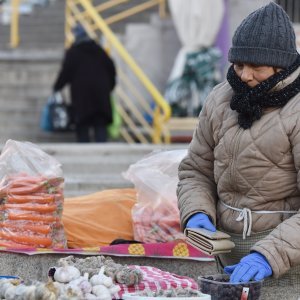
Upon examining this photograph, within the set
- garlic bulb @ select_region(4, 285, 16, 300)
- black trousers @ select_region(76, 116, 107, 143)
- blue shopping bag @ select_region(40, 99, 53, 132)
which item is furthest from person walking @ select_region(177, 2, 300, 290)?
blue shopping bag @ select_region(40, 99, 53, 132)

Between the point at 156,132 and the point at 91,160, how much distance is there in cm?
247

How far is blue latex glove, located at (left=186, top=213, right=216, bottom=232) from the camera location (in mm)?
4590

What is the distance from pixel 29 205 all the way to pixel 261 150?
5.39 ft

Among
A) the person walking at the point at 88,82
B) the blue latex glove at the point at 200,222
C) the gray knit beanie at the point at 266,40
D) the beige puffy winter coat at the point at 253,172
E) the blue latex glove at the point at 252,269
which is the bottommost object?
the person walking at the point at 88,82

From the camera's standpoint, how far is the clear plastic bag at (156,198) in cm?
603

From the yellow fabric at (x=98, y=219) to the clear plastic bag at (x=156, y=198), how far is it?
0.37 feet

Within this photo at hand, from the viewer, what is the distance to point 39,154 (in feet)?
19.7

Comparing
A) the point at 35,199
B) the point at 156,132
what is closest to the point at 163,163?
the point at 35,199

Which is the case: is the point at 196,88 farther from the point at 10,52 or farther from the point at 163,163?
the point at 163,163

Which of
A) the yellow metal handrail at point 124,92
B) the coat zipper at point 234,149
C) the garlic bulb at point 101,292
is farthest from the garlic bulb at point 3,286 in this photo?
the yellow metal handrail at point 124,92

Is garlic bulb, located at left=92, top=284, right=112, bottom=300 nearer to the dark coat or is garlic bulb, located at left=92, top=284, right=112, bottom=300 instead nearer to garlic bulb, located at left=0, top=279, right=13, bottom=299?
garlic bulb, located at left=0, top=279, right=13, bottom=299

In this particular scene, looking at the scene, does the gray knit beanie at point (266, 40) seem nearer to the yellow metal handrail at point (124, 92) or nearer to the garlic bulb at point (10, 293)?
the garlic bulb at point (10, 293)

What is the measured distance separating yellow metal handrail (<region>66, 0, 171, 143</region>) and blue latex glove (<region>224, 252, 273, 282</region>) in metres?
7.67

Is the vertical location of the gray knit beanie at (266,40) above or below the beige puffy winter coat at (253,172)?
above
